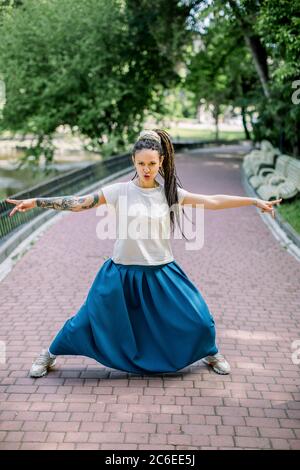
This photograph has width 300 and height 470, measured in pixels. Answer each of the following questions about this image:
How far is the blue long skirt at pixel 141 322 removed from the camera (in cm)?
457

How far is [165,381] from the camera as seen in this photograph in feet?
15.6

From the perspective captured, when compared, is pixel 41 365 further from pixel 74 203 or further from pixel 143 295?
pixel 74 203

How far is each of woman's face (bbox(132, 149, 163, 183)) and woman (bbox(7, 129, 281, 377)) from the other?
0.05 metres

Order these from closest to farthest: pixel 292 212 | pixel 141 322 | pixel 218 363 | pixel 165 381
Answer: pixel 141 322
pixel 165 381
pixel 218 363
pixel 292 212

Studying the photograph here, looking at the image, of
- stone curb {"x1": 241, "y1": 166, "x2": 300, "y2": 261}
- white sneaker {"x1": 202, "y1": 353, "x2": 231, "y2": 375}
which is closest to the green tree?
stone curb {"x1": 241, "y1": 166, "x2": 300, "y2": 261}

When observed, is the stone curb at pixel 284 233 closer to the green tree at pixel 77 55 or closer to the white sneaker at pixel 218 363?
the white sneaker at pixel 218 363

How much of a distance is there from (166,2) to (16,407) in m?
22.3

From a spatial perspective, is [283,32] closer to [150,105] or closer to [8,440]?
[8,440]

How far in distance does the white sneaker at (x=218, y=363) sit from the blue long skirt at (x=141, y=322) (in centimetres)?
35

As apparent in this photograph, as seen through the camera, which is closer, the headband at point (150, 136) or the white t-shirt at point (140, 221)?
the headband at point (150, 136)

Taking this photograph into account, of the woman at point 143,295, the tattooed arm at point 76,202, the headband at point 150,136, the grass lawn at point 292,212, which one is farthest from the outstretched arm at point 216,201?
the grass lawn at point 292,212

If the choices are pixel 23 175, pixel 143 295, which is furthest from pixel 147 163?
pixel 23 175

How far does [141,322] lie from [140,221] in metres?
0.82

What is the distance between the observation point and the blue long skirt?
180 inches
